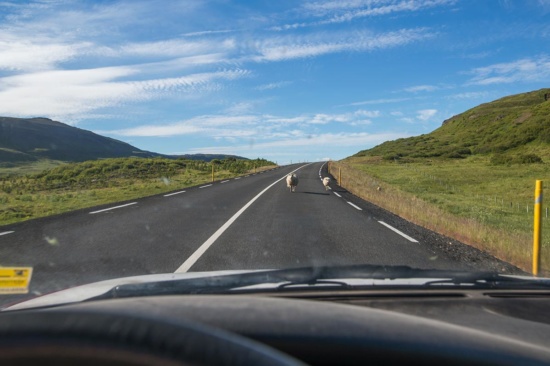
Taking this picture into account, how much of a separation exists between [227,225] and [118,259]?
14.6ft

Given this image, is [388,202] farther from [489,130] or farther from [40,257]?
[489,130]

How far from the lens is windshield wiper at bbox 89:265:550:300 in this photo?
3.40 m

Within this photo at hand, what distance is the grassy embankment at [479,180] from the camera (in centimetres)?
1140

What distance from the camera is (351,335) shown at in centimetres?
145

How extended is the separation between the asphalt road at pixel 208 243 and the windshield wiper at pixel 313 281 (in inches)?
119

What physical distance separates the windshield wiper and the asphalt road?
119 inches

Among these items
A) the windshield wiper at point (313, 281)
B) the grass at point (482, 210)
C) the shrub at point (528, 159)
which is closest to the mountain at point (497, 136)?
the shrub at point (528, 159)

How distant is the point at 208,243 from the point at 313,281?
6.19m

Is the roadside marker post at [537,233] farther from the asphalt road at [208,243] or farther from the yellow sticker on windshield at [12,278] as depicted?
the yellow sticker on windshield at [12,278]

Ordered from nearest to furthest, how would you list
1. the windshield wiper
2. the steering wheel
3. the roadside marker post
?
the steering wheel, the windshield wiper, the roadside marker post

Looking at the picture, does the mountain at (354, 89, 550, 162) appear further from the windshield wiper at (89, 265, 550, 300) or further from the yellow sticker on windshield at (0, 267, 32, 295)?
the yellow sticker on windshield at (0, 267, 32, 295)

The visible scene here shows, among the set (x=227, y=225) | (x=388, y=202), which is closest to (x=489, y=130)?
(x=388, y=202)

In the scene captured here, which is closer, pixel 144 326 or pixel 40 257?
pixel 144 326

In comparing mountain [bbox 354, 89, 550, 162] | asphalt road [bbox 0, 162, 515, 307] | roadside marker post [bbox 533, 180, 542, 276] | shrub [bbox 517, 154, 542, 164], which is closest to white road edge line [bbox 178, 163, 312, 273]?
asphalt road [bbox 0, 162, 515, 307]
